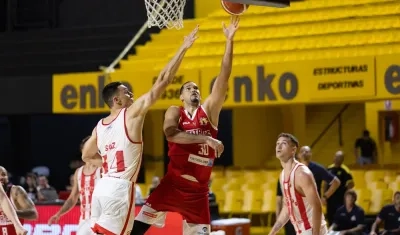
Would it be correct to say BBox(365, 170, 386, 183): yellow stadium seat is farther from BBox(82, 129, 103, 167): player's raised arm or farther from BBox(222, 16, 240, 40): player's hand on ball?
BBox(82, 129, 103, 167): player's raised arm

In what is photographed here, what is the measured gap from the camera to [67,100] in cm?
1711

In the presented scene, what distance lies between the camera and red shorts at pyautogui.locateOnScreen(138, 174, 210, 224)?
776 cm

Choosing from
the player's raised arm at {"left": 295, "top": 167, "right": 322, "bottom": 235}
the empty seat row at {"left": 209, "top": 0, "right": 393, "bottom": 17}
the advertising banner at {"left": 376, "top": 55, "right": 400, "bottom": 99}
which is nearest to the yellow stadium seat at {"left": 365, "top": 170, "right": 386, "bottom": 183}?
the advertising banner at {"left": 376, "top": 55, "right": 400, "bottom": 99}

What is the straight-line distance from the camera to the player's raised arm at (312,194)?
24.8 ft

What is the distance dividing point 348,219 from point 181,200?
544 centimetres

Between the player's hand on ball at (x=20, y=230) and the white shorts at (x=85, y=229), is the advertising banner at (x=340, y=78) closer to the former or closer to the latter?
the white shorts at (x=85, y=229)

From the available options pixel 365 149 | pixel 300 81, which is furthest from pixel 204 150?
pixel 365 149

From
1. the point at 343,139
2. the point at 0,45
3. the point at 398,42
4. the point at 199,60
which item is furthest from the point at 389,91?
the point at 0,45

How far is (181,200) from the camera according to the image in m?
7.76

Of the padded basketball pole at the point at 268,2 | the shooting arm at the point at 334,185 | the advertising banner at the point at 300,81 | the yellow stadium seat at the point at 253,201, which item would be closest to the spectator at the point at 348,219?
the shooting arm at the point at 334,185

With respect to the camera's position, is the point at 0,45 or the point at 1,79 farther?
the point at 0,45

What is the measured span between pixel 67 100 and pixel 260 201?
4281 millimetres

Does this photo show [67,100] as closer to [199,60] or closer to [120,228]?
[199,60]

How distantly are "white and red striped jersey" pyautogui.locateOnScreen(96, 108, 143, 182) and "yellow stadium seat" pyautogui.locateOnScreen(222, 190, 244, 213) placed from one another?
28.3 ft
